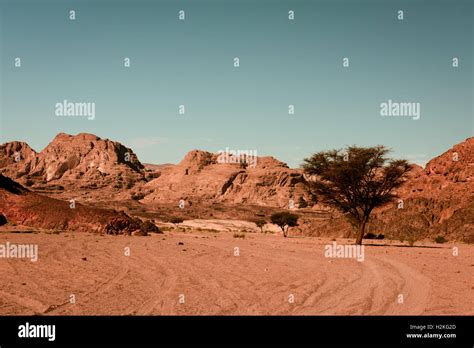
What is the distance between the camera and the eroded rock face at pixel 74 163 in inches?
6166

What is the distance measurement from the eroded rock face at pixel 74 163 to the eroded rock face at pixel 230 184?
20.1 metres

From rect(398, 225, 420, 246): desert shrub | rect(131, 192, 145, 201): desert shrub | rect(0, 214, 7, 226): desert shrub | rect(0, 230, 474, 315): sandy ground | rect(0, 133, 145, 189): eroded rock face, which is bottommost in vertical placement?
rect(398, 225, 420, 246): desert shrub

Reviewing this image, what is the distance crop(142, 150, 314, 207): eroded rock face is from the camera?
5025 inches

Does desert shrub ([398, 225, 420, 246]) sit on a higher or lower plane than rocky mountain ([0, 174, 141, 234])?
lower

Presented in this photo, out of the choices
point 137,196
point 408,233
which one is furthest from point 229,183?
point 408,233

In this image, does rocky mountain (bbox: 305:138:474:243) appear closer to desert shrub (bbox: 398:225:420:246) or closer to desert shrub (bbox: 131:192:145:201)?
desert shrub (bbox: 398:225:420:246)

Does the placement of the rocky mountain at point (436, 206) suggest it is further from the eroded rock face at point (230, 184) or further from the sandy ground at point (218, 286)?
the eroded rock face at point (230, 184)

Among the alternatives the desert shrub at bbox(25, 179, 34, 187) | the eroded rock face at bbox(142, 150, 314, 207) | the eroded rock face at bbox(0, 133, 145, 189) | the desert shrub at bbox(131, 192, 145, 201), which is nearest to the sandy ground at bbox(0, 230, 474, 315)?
the eroded rock face at bbox(142, 150, 314, 207)

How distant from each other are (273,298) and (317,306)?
3.56 ft

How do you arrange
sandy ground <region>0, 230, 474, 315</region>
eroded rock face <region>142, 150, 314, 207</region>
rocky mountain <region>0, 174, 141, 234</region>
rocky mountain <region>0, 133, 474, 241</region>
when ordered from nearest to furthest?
Result: sandy ground <region>0, 230, 474, 315</region>, rocky mountain <region>0, 174, 141, 234</region>, rocky mountain <region>0, 133, 474, 241</region>, eroded rock face <region>142, 150, 314, 207</region>

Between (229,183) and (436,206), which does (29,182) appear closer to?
(229,183)

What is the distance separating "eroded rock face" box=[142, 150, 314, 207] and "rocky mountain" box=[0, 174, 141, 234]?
3653 inches

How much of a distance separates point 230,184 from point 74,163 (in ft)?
207
